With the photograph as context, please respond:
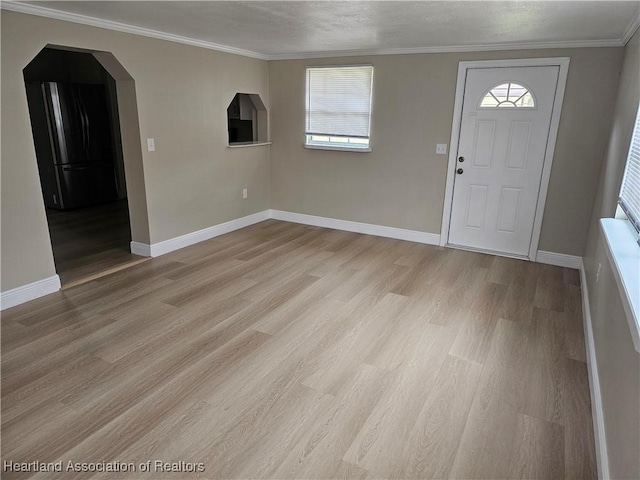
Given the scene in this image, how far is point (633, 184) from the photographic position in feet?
7.87

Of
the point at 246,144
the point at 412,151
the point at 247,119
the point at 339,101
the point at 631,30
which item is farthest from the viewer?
the point at 247,119

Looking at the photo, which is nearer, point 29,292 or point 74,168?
point 29,292

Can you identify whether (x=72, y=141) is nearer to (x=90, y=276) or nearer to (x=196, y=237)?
(x=196, y=237)

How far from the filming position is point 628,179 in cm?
257

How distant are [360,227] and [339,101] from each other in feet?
5.34

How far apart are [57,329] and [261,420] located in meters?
1.79

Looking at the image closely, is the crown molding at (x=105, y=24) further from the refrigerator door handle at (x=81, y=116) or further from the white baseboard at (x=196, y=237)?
the refrigerator door handle at (x=81, y=116)

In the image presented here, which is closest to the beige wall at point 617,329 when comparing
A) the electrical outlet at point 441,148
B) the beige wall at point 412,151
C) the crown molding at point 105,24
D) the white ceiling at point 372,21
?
the beige wall at point 412,151

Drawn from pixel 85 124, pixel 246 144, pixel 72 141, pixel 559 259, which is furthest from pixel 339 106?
pixel 72 141

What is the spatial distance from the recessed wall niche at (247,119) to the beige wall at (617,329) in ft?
13.0

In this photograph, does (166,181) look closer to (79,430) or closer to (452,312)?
(79,430)

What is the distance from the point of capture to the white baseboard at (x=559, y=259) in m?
4.29

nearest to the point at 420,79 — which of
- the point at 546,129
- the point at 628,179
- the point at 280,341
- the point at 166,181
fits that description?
the point at 546,129

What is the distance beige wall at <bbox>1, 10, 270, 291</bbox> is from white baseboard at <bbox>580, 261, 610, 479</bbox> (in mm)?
3941
